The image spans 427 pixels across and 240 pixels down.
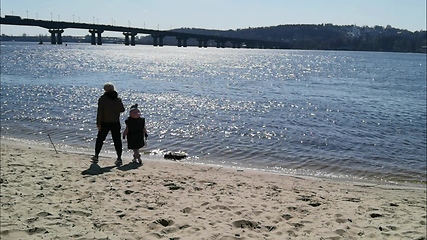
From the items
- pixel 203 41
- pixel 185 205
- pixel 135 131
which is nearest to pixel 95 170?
pixel 135 131

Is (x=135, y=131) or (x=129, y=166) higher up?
(x=135, y=131)

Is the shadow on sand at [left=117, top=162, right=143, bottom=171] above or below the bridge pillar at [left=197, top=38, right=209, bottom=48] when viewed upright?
below

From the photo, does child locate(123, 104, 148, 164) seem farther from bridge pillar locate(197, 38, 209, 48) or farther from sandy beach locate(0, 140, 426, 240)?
bridge pillar locate(197, 38, 209, 48)

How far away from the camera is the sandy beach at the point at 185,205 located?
603cm

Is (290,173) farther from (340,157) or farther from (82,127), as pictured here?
(82,127)

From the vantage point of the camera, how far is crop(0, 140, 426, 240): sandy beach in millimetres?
6027

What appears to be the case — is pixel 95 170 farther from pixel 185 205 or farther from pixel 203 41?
pixel 203 41

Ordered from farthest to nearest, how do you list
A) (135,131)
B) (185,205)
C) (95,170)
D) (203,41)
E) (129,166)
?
(203,41)
(135,131)
(129,166)
(95,170)
(185,205)

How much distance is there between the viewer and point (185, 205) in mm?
7098

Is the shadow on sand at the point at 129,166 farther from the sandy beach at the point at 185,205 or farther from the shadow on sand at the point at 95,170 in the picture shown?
the shadow on sand at the point at 95,170

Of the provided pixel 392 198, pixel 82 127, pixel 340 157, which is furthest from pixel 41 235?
pixel 82 127

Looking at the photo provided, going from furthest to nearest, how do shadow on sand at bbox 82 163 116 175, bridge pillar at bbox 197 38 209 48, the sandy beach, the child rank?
bridge pillar at bbox 197 38 209 48 → the child → shadow on sand at bbox 82 163 116 175 → the sandy beach

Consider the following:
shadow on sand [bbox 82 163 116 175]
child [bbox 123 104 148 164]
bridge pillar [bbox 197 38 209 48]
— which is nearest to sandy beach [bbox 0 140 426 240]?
shadow on sand [bbox 82 163 116 175]

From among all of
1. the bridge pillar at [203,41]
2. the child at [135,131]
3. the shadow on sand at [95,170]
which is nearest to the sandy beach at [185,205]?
the shadow on sand at [95,170]
